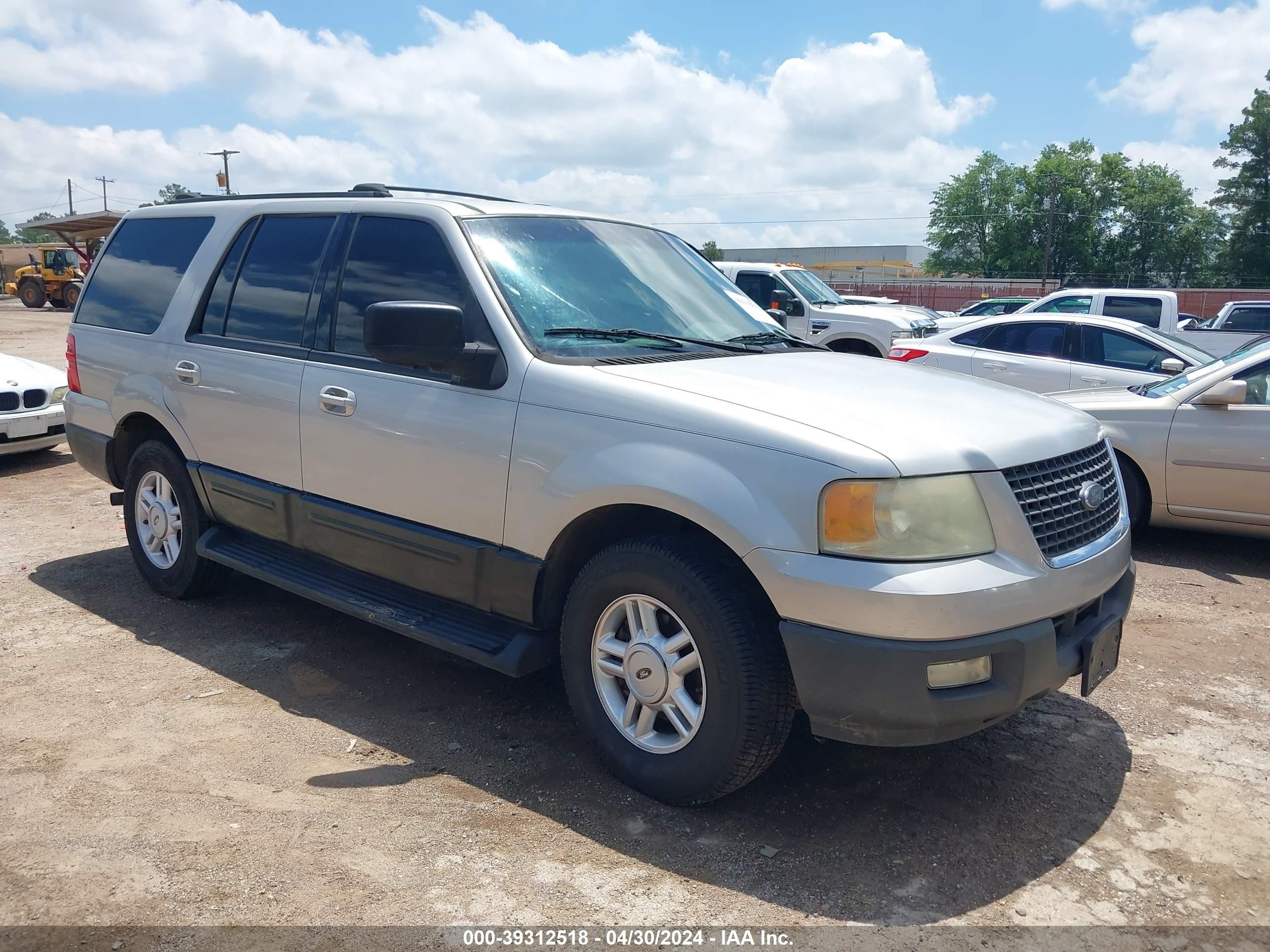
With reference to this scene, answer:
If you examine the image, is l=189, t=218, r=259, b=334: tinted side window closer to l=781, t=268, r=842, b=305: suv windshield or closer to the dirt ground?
the dirt ground

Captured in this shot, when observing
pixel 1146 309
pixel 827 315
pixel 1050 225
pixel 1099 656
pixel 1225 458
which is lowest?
pixel 1099 656

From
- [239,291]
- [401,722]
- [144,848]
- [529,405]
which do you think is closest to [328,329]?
[239,291]

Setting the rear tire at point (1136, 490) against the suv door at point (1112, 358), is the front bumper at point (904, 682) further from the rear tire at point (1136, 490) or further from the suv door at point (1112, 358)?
the suv door at point (1112, 358)

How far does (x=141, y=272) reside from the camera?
5.38m

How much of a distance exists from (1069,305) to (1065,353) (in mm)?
7145

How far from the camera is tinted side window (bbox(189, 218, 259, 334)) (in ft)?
15.8

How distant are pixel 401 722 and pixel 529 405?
1447 millimetres

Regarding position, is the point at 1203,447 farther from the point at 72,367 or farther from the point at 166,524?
the point at 72,367

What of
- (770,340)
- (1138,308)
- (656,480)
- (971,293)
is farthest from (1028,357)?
(971,293)

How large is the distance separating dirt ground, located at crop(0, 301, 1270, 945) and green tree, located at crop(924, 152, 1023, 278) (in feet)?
270

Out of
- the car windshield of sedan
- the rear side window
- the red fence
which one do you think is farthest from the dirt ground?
the red fence

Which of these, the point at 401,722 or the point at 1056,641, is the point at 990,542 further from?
the point at 401,722

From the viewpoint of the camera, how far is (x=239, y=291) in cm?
475

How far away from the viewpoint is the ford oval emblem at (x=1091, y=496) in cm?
328
